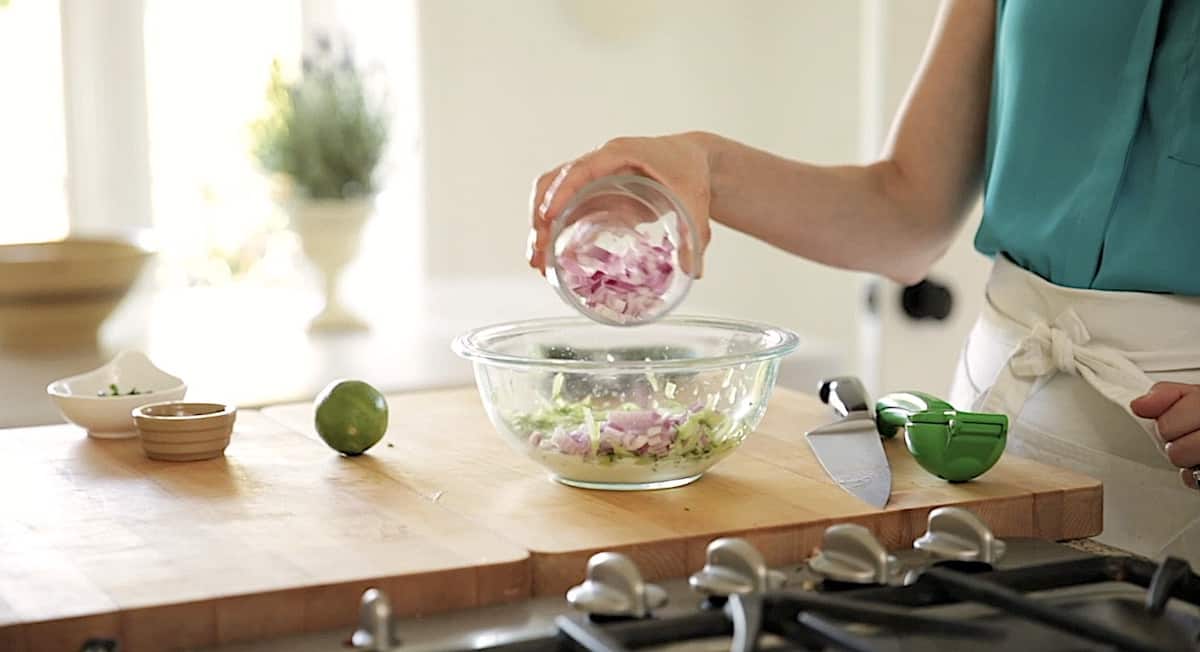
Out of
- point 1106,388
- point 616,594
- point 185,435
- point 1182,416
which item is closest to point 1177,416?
point 1182,416

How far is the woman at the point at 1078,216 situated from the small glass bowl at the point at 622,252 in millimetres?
16

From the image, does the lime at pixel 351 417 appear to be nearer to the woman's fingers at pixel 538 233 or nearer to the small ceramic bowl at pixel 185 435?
the small ceramic bowl at pixel 185 435

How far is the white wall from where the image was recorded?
3031 millimetres

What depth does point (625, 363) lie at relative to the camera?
1069 millimetres

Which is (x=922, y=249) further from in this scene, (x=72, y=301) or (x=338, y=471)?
(x=72, y=301)

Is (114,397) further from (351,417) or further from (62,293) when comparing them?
(62,293)

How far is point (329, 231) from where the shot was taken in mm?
2736

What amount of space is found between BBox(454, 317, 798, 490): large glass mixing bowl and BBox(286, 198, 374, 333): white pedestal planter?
5.39 feet

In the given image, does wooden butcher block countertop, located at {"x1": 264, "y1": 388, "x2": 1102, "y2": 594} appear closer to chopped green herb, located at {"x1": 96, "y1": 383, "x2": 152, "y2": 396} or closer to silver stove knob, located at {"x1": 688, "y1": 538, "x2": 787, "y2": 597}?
silver stove knob, located at {"x1": 688, "y1": 538, "x2": 787, "y2": 597}

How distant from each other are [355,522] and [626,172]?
1.20ft

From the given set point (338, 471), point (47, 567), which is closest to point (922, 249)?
point (338, 471)

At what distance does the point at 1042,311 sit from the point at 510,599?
0.65 m

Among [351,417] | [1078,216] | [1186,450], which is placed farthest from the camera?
[1078,216]

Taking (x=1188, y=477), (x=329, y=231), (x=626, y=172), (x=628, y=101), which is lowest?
(x=1188, y=477)
